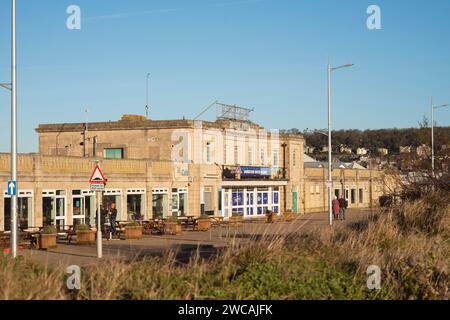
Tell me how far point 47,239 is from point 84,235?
2.51m

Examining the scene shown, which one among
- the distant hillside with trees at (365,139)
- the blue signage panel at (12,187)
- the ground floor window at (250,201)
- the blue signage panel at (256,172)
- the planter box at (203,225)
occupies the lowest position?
the planter box at (203,225)

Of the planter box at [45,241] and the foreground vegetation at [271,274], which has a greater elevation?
the foreground vegetation at [271,274]

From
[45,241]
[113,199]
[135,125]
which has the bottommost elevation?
[45,241]

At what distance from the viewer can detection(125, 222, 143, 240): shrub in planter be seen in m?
30.5

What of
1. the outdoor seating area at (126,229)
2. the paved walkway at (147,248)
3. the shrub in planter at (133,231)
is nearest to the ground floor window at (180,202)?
the outdoor seating area at (126,229)

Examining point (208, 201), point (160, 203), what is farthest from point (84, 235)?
point (208, 201)

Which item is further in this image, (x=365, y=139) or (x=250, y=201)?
(x=365, y=139)

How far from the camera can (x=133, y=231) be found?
30.6 metres

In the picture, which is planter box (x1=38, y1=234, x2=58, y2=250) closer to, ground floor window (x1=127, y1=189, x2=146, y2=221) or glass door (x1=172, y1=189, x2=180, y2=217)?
ground floor window (x1=127, y1=189, x2=146, y2=221)

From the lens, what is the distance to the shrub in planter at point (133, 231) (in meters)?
30.5

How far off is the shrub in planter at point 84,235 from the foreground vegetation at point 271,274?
45.0 ft

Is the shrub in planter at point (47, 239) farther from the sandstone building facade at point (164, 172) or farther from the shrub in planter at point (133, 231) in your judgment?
the shrub in planter at point (133, 231)

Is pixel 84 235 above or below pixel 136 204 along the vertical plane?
below

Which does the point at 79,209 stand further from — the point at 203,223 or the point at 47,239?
the point at 47,239
